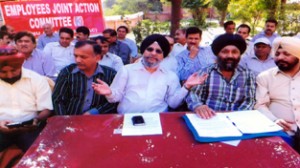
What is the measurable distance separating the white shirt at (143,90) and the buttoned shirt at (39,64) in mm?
1823

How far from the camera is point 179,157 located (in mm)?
1630

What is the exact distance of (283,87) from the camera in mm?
2852

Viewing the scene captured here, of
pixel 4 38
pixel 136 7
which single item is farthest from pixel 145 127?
pixel 136 7

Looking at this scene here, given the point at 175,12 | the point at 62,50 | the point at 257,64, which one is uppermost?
the point at 175,12

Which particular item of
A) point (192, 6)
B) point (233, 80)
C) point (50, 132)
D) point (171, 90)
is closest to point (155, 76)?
point (171, 90)

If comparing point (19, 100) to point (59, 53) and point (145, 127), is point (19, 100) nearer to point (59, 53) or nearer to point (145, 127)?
point (145, 127)

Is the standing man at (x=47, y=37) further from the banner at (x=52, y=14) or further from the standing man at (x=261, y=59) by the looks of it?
the standing man at (x=261, y=59)

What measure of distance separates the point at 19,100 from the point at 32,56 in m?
1.71

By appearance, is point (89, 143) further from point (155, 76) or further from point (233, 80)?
point (233, 80)

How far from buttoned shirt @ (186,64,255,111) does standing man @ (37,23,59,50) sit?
4481 millimetres

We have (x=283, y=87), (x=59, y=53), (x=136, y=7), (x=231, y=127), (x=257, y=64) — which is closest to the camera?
(x=231, y=127)

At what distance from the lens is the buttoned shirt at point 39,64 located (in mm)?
4281

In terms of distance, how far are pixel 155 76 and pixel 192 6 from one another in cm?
1569

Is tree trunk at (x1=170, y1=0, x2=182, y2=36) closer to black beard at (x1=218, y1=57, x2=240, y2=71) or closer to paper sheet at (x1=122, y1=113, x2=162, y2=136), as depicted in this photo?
black beard at (x1=218, y1=57, x2=240, y2=71)
